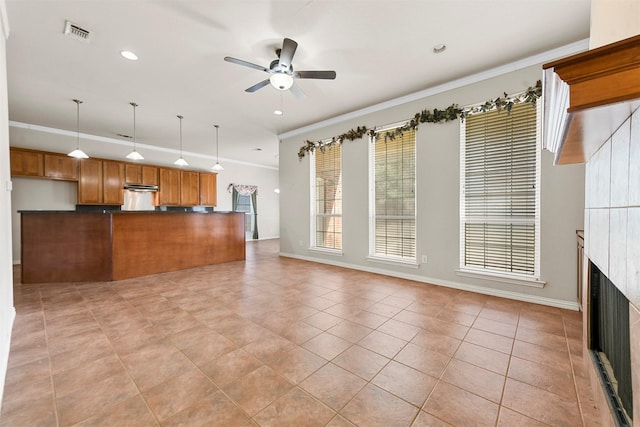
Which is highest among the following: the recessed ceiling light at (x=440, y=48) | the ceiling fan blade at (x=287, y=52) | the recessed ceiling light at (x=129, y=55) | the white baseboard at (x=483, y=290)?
the recessed ceiling light at (x=440, y=48)

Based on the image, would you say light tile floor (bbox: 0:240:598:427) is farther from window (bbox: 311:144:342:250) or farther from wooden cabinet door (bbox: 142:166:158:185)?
wooden cabinet door (bbox: 142:166:158:185)

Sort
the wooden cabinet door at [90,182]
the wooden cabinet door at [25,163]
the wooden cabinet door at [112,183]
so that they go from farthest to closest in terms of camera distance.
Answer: the wooden cabinet door at [112,183] < the wooden cabinet door at [90,182] < the wooden cabinet door at [25,163]

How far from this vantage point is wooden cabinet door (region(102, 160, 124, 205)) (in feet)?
20.0

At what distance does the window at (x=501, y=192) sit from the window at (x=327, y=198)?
2.24 meters

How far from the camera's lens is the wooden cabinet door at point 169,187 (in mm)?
7020

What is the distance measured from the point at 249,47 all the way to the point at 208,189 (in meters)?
5.80

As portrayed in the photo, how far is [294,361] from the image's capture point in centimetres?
191

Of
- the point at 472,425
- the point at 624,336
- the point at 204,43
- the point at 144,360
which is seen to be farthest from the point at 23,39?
the point at 624,336

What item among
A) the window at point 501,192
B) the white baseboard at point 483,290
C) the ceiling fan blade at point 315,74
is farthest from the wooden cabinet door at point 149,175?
the window at point 501,192

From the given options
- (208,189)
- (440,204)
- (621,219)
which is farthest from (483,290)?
(208,189)

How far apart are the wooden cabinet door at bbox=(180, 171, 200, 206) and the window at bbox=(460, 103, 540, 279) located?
A: 6927 millimetres

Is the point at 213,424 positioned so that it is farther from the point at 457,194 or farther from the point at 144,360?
the point at 457,194

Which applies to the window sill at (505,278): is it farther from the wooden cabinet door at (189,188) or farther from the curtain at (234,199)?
the curtain at (234,199)

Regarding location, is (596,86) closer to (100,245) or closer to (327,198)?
(327,198)
